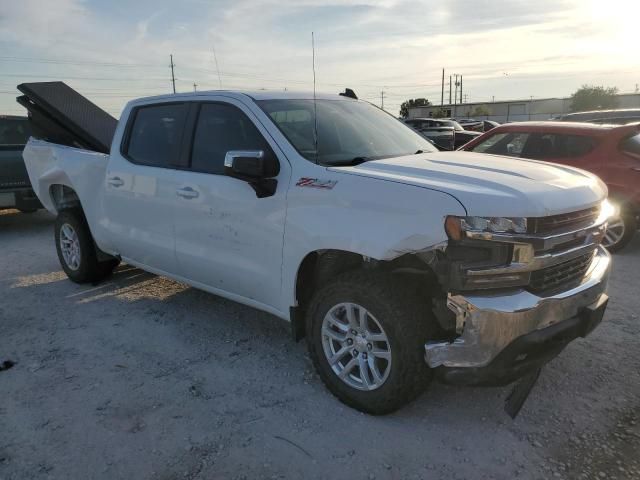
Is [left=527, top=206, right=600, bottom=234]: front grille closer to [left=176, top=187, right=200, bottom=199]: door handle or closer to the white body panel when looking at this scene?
the white body panel

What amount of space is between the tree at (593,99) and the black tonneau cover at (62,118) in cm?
6600

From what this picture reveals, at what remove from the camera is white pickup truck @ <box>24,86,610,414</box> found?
2.74 m

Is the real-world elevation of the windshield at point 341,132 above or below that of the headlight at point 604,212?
above

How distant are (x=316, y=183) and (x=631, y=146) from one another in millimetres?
5143

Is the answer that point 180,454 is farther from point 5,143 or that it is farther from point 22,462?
point 5,143

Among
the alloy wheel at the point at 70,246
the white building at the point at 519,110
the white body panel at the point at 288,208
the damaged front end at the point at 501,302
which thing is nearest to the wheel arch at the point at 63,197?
the alloy wheel at the point at 70,246

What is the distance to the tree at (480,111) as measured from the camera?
73.1 meters

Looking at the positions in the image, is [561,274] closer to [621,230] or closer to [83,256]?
[621,230]

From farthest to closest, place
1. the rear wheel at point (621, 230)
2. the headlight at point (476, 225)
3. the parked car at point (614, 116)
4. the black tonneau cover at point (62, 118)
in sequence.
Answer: the parked car at point (614, 116)
the rear wheel at point (621, 230)
the black tonneau cover at point (62, 118)
the headlight at point (476, 225)

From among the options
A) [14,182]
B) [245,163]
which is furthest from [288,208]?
[14,182]

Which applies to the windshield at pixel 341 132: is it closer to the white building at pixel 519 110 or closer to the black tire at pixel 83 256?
the black tire at pixel 83 256

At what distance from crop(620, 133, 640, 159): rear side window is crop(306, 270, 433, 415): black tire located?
196 inches

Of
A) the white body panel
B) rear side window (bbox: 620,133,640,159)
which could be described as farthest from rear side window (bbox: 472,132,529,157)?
the white body panel

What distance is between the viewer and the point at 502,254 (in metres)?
2.73
